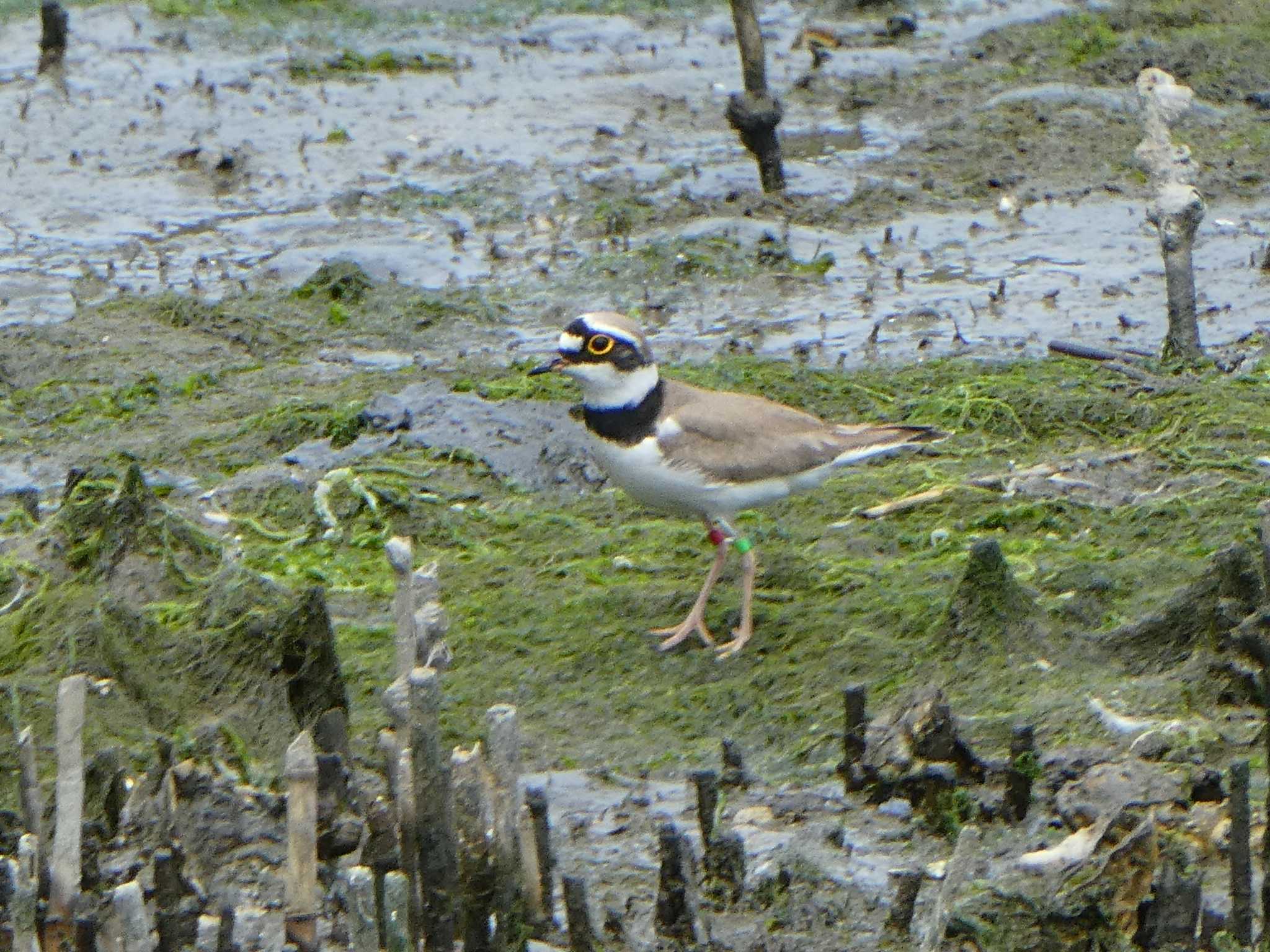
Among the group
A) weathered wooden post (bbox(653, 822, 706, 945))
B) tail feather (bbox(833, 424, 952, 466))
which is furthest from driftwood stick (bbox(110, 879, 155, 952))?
tail feather (bbox(833, 424, 952, 466))

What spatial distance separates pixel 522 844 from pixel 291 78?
12988 mm

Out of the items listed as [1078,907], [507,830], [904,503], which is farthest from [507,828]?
[904,503]

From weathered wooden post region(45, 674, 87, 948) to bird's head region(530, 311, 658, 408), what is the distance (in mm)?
3088

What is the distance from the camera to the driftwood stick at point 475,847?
171 inches

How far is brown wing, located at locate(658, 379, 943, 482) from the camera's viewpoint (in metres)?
6.99

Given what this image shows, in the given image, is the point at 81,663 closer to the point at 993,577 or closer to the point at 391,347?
the point at 993,577

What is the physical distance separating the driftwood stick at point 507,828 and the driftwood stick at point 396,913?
8.9 inches

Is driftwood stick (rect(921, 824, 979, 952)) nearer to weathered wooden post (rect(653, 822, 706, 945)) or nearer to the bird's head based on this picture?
weathered wooden post (rect(653, 822, 706, 945))

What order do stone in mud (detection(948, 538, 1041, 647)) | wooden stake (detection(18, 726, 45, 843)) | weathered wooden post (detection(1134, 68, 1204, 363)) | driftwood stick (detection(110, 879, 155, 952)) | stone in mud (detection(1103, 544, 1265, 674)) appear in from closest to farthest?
driftwood stick (detection(110, 879, 155, 952)) → wooden stake (detection(18, 726, 45, 843)) → stone in mud (detection(1103, 544, 1265, 674)) → stone in mud (detection(948, 538, 1041, 647)) → weathered wooden post (detection(1134, 68, 1204, 363))

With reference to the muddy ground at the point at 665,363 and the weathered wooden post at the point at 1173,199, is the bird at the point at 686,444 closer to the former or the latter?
the muddy ground at the point at 665,363

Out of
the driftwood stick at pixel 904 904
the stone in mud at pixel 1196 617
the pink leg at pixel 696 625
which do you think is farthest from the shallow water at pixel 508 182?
the driftwood stick at pixel 904 904

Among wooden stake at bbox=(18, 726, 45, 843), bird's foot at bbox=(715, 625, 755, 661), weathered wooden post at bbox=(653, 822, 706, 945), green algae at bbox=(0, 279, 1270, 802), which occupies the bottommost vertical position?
bird's foot at bbox=(715, 625, 755, 661)

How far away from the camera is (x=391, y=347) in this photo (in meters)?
10.9

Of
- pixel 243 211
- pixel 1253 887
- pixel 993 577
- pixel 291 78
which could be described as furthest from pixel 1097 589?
pixel 291 78
